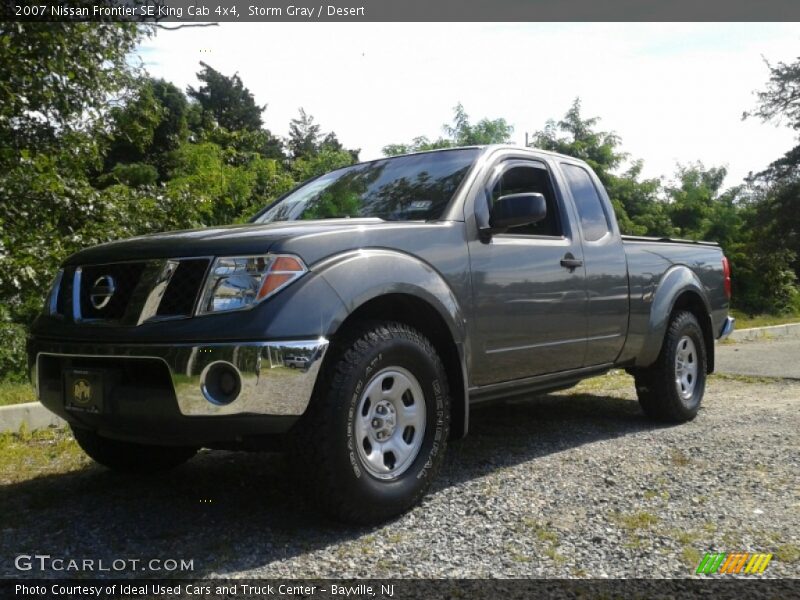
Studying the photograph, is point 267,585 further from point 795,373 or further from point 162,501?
point 795,373

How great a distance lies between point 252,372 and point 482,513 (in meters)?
1.34

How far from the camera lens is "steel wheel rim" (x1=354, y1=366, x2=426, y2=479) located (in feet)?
11.0

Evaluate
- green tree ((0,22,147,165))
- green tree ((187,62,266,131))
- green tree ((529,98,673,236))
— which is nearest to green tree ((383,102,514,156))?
green tree ((529,98,673,236))

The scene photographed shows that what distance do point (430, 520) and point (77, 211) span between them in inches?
221

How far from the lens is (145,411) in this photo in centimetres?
305

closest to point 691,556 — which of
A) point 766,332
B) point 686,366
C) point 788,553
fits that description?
point 788,553

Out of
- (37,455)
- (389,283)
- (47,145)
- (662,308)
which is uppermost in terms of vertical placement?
(47,145)

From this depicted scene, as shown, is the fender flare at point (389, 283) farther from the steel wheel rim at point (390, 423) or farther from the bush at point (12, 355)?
the bush at point (12, 355)

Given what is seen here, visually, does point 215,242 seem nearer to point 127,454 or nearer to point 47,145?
point 127,454

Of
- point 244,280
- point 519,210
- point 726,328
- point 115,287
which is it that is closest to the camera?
point 244,280

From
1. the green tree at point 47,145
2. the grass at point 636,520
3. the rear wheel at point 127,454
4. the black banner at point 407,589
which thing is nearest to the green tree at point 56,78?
the green tree at point 47,145

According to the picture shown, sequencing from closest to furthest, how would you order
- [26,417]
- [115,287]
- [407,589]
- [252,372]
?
[407,589]
[252,372]
[115,287]
[26,417]

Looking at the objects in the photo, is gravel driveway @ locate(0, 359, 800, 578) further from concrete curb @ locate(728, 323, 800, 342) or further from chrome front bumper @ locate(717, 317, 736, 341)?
concrete curb @ locate(728, 323, 800, 342)

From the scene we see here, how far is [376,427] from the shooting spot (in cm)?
343
